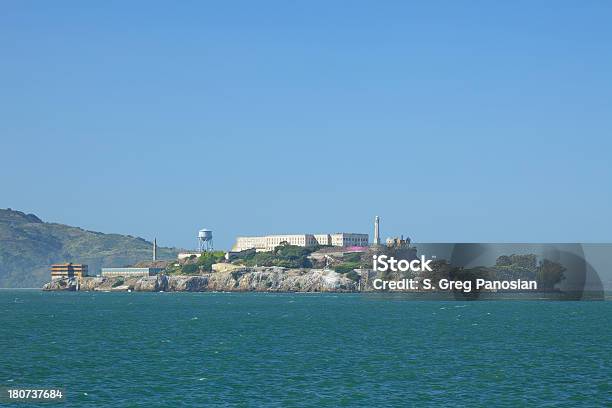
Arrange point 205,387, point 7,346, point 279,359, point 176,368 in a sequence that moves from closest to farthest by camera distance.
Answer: point 205,387 < point 176,368 < point 279,359 < point 7,346

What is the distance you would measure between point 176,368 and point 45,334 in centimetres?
4822

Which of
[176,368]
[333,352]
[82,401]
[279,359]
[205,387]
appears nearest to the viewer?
[82,401]

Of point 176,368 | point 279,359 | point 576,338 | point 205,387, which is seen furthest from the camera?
point 576,338

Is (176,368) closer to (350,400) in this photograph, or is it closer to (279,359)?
(279,359)

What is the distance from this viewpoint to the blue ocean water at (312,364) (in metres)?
68.6

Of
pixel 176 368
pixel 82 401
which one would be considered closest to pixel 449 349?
pixel 176 368

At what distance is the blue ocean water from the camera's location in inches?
2702

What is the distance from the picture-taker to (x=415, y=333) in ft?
420

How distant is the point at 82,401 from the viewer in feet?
215

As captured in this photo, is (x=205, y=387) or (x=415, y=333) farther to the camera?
(x=415, y=333)

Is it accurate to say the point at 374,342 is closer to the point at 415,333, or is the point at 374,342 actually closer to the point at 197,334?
the point at 415,333

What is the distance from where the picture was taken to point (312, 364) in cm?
8750

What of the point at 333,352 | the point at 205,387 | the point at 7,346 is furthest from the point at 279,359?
the point at 7,346

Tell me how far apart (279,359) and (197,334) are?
35.6 metres
